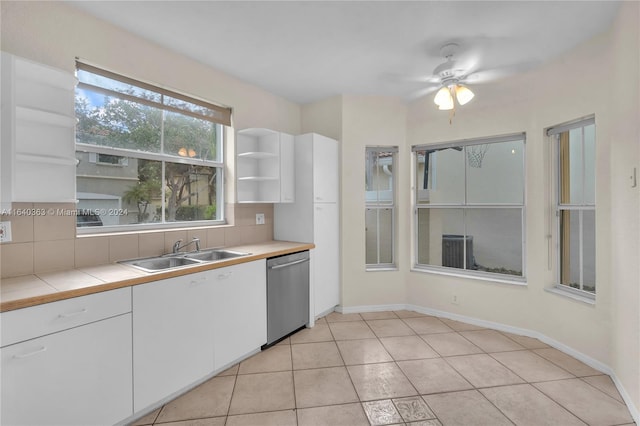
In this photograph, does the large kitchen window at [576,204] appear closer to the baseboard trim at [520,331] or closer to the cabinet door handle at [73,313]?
the baseboard trim at [520,331]

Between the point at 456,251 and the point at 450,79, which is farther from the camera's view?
the point at 456,251

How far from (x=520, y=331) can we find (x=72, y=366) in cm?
366

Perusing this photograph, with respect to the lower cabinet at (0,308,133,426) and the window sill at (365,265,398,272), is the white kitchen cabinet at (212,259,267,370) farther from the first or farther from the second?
the window sill at (365,265,398,272)

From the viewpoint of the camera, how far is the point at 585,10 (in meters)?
2.02

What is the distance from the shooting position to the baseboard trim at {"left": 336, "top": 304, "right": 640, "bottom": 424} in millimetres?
1983

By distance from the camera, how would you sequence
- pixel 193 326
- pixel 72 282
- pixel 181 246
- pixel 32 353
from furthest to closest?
pixel 181 246 → pixel 193 326 → pixel 72 282 → pixel 32 353

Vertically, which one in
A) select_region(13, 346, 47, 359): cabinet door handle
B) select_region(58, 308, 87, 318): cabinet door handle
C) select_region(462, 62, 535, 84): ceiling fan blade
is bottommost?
select_region(13, 346, 47, 359): cabinet door handle

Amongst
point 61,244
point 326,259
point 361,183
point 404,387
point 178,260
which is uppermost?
point 361,183

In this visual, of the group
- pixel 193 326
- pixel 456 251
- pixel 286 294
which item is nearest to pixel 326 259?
pixel 286 294

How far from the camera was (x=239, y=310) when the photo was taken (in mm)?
2396

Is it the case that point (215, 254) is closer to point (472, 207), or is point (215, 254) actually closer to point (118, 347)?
point (118, 347)

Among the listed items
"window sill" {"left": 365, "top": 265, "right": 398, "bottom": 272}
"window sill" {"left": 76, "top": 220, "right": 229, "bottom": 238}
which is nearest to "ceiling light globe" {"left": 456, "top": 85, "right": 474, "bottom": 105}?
"window sill" {"left": 365, "top": 265, "right": 398, "bottom": 272}

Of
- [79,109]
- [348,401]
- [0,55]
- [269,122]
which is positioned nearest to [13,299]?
[0,55]

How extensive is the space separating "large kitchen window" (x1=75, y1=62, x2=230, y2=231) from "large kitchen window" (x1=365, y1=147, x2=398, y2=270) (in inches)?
70.4
